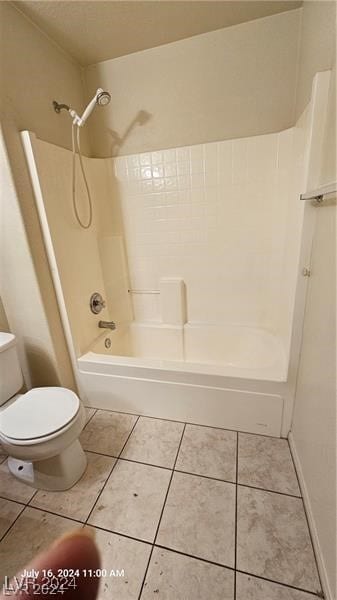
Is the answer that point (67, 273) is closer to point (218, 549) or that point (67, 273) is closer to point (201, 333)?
point (201, 333)

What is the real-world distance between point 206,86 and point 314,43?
0.62 m

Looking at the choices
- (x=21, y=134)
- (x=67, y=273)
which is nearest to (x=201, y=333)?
(x=67, y=273)

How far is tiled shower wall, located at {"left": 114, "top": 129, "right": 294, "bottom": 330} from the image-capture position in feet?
5.25

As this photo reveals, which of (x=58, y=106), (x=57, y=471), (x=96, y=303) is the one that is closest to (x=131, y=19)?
(x=58, y=106)

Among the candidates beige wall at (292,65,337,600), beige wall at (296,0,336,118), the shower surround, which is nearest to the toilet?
the shower surround

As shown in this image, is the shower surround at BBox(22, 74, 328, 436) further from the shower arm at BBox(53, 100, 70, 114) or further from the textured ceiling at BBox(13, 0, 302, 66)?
the textured ceiling at BBox(13, 0, 302, 66)

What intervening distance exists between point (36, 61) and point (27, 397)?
5.95ft

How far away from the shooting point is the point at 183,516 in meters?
1.07

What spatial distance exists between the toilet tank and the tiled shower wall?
3.31 ft

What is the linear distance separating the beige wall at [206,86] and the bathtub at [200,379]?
1.36m

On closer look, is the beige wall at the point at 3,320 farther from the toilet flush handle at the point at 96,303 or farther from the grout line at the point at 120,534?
the grout line at the point at 120,534

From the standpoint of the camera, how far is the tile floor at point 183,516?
0.88 metres

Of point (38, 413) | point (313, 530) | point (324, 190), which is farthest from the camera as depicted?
point (38, 413)

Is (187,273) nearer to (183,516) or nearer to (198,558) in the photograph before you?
(183,516)
